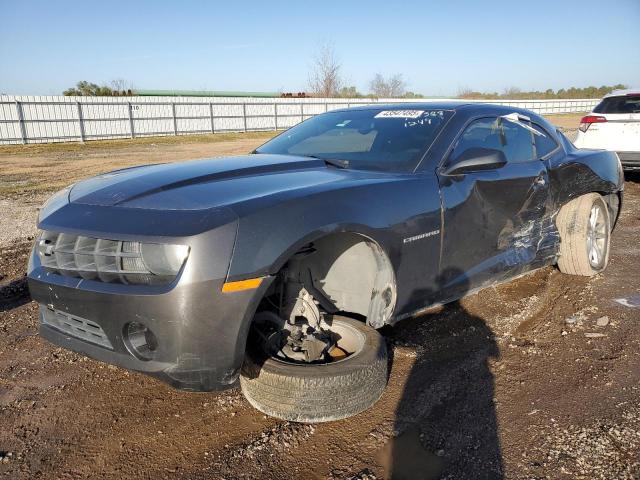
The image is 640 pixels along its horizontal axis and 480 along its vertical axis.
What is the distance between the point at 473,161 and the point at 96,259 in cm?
220

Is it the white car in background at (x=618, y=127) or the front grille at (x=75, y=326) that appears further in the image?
the white car in background at (x=618, y=127)

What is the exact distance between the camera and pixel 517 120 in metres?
4.11

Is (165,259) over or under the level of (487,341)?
over

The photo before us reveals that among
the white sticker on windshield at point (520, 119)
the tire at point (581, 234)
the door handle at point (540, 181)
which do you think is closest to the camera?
the door handle at point (540, 181)

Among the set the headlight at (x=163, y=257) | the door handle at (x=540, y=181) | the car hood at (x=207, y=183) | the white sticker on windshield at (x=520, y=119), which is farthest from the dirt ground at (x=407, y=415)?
the white sticker on windshield at (x=520, y=119)

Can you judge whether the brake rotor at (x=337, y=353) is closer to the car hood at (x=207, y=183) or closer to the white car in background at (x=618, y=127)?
the car hood at (x=207, y=183)

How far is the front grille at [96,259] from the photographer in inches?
87.0

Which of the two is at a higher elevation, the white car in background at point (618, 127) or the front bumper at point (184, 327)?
the white car in background at point (618, 127)

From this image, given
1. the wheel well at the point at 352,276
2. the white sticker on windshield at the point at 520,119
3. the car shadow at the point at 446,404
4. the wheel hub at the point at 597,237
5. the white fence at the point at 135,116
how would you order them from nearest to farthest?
1. the car shadow at the point at 446,404
2. the wheel well at the point at 352,276
3. the white sticker on windshield at the point at 520,119
4. the wheel hub at the point at 597,237
5. the white fence at the point at 135,116

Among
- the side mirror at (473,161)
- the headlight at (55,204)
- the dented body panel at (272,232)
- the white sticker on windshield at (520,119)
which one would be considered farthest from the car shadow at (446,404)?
the headlight at (55,204)

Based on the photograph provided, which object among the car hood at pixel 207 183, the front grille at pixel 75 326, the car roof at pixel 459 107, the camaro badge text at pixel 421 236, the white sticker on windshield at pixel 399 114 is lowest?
the front grille at pixel 75 326

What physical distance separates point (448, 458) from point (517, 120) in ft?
9.25

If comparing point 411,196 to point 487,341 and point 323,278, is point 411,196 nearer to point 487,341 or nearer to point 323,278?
point 323,278

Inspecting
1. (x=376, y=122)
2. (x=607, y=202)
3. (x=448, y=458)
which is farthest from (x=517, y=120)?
(x=448, y=458)
